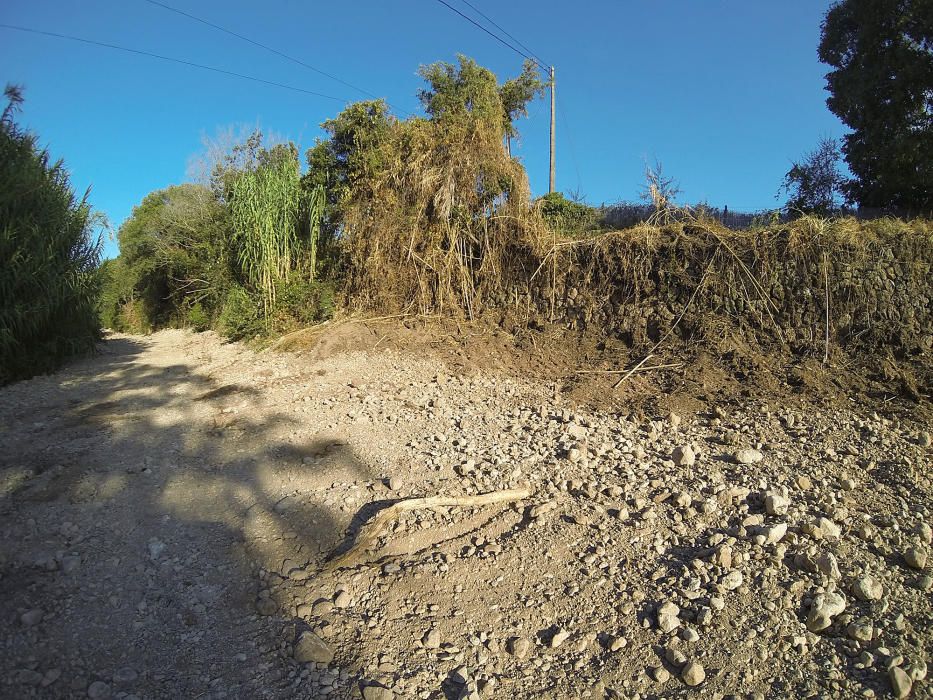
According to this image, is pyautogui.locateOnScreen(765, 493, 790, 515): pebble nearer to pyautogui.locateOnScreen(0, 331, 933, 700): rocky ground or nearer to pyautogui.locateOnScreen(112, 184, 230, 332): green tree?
pyautogui.locateOnScreen(0, 331, 933, 700): rocky ground

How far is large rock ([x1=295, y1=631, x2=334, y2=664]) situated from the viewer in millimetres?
2137

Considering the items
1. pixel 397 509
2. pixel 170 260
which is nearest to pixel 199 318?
pixel 170 260

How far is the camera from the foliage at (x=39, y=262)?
23.5ft

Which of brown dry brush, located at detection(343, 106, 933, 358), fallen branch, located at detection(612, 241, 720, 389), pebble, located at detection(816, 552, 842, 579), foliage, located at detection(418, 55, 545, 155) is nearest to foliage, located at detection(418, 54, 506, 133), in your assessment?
foliage, located at detection(418, 55, 545, 155)

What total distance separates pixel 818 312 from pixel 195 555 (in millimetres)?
5482

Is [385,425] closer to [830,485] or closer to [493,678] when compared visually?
[493,678]

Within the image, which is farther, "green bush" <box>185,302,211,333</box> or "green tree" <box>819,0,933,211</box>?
"green bush" <box>185,302,211,333</box>

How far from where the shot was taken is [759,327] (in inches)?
206

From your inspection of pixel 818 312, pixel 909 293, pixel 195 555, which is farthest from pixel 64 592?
pixel 909 293

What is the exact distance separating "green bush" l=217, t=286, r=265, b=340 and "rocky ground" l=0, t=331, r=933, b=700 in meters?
3.99

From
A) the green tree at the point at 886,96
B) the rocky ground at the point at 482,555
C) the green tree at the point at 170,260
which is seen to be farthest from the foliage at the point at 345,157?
the green tree at the point at 886,96

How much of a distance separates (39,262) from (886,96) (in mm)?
16134

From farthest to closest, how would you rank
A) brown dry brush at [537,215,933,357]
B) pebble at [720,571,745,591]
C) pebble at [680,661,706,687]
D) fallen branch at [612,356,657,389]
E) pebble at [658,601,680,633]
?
fallen branch at [612,356,657,389]
brown dry brush at [537,215,933,357]
pebble at [720,571,745,591]
pebble at [658,601,680,633]
pebble at [680,661,706,687]

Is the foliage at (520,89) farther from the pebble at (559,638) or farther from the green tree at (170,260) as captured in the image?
the pebble at (559,638)
